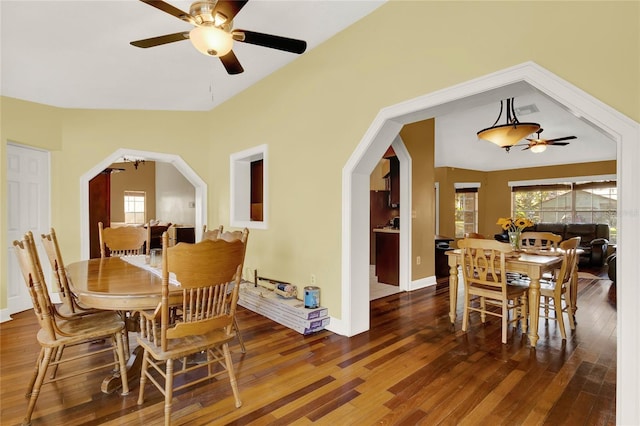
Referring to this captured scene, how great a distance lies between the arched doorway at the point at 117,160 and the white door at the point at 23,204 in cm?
39

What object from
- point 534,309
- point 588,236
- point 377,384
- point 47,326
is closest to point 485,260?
point 534,309

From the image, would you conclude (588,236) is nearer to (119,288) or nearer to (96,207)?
(119,288)

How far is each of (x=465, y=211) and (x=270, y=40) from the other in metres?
8.99

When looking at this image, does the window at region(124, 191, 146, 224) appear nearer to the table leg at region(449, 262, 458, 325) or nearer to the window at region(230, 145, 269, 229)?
the window at region(230, 145, 269, 229)

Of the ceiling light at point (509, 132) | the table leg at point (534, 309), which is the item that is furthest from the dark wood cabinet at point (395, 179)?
the table leg at point (534, 309)

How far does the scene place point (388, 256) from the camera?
17.0 feet

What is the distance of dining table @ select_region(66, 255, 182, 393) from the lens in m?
1.82

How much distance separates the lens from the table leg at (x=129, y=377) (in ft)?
7.06

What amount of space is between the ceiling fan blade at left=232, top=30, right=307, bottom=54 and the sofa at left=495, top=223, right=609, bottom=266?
7.16 meters

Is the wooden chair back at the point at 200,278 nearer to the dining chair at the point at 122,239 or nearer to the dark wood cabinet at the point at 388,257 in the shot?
the dining chair at the point at 122,239

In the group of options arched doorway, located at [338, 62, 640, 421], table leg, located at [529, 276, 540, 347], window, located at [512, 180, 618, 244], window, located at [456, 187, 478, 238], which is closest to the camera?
arched doorway, located at [338, 62, 640, 421]

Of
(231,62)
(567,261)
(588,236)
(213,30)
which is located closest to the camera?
(213,30)

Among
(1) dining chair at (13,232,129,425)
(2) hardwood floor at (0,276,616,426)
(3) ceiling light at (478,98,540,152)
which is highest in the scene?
(3) ceiling light at (478,98,540,152)

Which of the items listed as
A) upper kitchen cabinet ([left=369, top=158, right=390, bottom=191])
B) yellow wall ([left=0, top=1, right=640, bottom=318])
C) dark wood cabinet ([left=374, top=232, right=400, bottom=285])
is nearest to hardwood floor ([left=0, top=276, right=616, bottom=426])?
yellow wall ([left=0, top=1, right=640, bottom=318])
